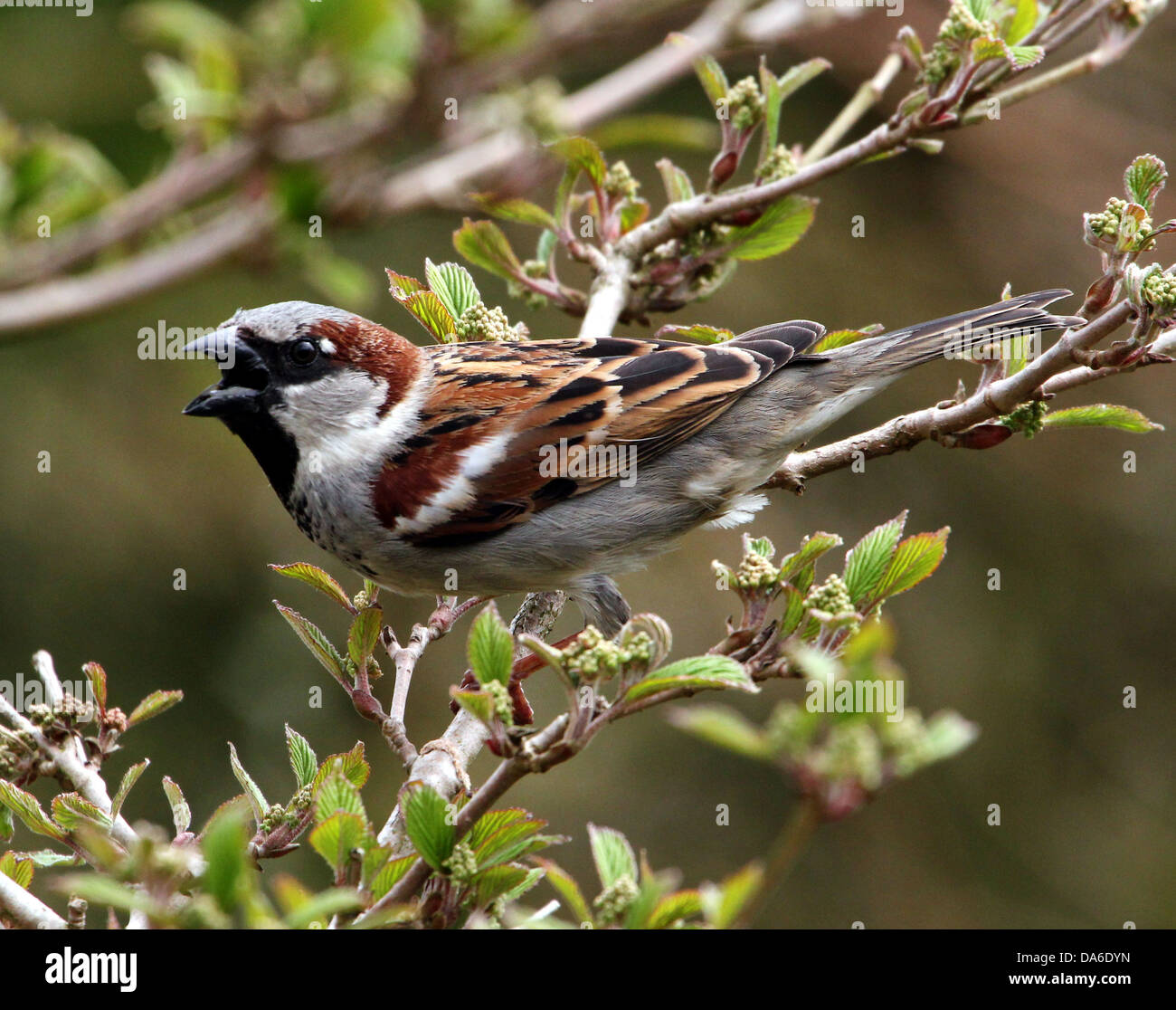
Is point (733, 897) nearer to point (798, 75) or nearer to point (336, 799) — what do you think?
point (336, 799)

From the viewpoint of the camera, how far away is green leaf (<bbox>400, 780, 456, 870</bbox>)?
189 cm

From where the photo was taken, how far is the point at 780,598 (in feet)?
7.44

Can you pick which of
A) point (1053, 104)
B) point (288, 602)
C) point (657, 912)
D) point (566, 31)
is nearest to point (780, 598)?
point (657, 912)

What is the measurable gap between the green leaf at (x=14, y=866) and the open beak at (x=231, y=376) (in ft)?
3.92

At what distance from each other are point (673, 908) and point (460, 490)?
1704 mm

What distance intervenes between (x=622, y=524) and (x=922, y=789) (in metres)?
3.43

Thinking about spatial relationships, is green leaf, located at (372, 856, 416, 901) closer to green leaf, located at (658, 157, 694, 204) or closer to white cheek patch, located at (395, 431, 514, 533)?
white cheek patch, located at (395, 431, 514, 533)

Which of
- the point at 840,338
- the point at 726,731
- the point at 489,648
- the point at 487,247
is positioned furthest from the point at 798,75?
the point at 726,731

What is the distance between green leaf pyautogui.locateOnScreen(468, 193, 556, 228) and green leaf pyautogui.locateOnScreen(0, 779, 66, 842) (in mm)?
1668

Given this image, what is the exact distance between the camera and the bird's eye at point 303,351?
10.4 feet

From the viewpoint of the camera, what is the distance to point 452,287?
10.9 ft

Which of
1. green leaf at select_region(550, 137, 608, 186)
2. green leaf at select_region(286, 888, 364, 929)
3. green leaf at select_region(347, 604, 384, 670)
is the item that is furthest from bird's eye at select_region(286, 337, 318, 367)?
green leaf at select_region(286, 888, 364, 929)

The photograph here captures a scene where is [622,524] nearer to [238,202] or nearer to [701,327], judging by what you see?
[701,327]
